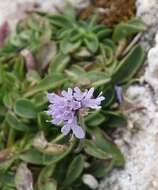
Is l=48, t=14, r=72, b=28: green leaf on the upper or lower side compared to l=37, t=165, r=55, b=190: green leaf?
upper

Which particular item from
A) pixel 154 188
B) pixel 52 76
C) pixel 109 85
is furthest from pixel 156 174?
pixel 52 76

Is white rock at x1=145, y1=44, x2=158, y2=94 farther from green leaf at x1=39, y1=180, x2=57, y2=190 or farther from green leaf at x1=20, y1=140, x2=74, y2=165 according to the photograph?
green leaf at x1=39, y1=180, x2=57, y2=190

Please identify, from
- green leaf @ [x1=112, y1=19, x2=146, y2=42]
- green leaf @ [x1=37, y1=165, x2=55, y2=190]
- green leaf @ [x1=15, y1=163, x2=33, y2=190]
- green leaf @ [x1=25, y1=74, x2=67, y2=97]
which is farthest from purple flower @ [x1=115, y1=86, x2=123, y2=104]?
green leaf @ [x1=15, y1=163, x2=33, y2=190]

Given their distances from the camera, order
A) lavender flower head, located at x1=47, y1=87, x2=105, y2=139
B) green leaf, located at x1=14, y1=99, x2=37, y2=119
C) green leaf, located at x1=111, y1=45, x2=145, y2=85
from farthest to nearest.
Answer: green leaf, located at x1=111, y1=45, x2=145, y2=85
green leaf, located at x1=14, y1=99, x2=37, y2=119
lavender flower head, located at x1=47, y1=87, x2=105, y2=139

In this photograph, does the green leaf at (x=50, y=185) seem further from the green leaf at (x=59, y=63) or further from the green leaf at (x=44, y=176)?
the green leaf at (x=59, y=63)

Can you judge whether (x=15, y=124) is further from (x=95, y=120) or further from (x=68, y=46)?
(x=68, y=46)

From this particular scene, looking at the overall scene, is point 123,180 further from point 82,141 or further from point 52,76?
point 52,76
